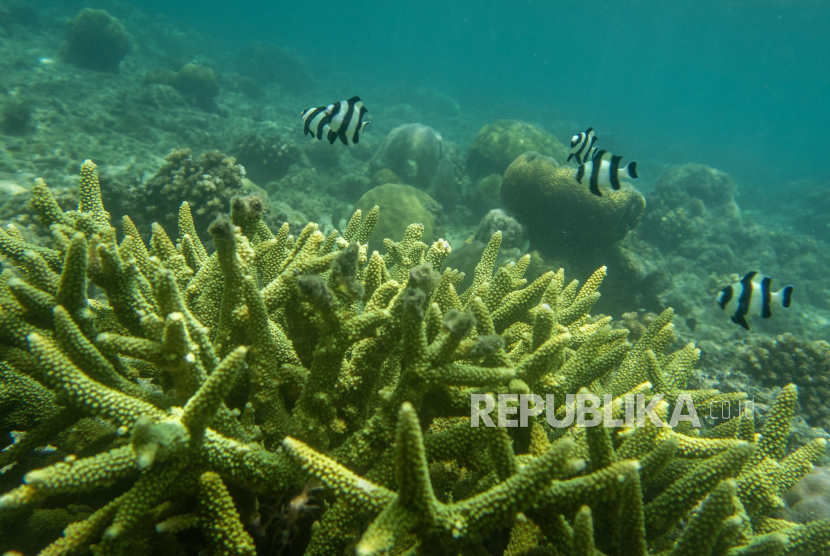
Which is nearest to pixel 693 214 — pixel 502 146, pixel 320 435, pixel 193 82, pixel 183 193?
pixel 502 146

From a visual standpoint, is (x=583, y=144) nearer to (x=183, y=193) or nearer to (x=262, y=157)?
(x=183, y=193)

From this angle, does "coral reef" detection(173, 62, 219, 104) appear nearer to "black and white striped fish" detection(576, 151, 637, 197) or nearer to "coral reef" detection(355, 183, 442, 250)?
"coral reef" detection(355, 183, 442, 250)

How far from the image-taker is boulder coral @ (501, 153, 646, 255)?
26.4 ft

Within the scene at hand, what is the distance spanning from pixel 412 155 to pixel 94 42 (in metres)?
18.5

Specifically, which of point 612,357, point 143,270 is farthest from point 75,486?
point 612,357

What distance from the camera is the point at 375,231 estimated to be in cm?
865

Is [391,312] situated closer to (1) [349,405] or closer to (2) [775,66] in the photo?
(1) [349,405]

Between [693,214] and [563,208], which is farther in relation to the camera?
[693,214]

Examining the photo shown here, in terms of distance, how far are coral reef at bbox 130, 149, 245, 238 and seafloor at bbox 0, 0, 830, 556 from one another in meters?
0.04

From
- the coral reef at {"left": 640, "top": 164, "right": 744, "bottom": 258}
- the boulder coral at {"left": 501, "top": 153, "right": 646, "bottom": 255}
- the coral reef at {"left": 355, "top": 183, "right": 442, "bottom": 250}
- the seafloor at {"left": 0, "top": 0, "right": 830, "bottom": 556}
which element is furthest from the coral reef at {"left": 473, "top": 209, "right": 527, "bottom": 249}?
the coral reef at {"left": 640, "top": 164, "right": 744, "bottom": 258}

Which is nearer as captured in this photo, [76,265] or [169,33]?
[76,265]

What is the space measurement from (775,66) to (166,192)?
104592mm

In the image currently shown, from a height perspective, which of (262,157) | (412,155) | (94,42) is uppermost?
(94,42)

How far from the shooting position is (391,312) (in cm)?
191
